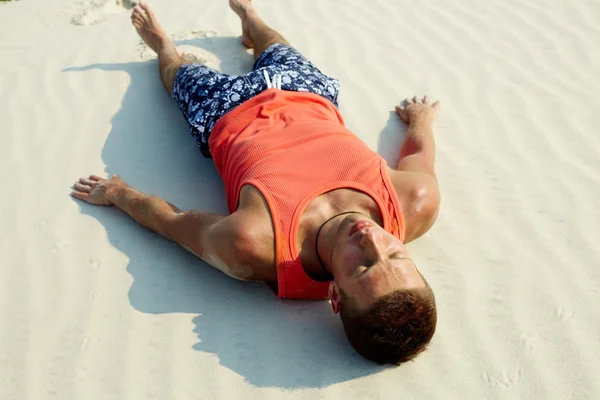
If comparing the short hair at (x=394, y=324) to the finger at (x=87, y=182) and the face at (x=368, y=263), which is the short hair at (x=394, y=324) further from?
the finger at (x=87, y=182)

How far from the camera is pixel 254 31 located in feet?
15.1

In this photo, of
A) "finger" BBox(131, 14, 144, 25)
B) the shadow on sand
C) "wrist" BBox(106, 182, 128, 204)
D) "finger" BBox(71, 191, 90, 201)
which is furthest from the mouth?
"finger" BBox(131, 14, 144, 25)

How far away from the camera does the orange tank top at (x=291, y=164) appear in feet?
9.41

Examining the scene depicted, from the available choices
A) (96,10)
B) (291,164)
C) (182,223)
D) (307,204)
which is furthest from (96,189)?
(96,10)

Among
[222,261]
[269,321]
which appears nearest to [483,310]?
[269,321]

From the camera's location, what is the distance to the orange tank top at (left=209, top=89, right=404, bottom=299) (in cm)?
287

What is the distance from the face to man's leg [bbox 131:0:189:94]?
202 cm

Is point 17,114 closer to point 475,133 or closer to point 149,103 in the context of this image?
point 149,103

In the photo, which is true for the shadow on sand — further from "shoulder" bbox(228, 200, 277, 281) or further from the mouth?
the mouth

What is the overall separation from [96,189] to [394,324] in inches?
73.3

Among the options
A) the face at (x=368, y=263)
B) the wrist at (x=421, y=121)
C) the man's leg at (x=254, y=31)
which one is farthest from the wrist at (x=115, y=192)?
the wrist at (x=421, y=121)

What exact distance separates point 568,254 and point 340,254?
1.22 metres

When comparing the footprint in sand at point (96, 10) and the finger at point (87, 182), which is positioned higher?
the footprint in sand at point (96, 10)

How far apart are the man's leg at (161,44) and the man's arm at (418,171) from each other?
1.51 m
